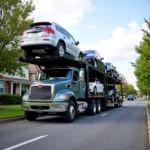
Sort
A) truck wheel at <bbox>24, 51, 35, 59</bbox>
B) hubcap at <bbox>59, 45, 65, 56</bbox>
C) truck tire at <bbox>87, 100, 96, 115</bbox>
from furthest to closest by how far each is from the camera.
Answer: truck tire at <bbox>87, 100, 96, 115</bbox> → truck wheel at <bbox>24, 51, 35, 59</bbox> → hubcap at <bbox>59, 45, 65, 56</bbox>

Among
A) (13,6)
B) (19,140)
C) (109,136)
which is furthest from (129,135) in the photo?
(13,6)

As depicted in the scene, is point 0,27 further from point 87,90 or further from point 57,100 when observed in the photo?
point 57,100

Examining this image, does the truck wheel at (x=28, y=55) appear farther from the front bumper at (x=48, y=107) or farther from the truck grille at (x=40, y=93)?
the front bumper at (x=48, y=107)

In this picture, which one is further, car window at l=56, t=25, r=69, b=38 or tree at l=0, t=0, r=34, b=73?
tree at l=0, t=0, r=34, b=73

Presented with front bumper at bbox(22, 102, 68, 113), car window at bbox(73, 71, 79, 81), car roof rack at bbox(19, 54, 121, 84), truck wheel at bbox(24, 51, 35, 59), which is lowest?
front bumper at bbox(22, 102, 68, 113)

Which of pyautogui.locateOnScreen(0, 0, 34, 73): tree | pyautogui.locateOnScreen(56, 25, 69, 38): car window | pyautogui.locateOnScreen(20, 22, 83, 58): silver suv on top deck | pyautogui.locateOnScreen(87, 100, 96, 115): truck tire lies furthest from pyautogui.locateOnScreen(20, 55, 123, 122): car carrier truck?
pyautogui.locateOnScreen(0, 0, 34, 73): tree

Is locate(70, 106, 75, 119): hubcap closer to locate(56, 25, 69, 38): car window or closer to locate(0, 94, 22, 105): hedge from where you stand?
locate(56, 25, 69, 38): car window

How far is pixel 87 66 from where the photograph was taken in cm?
1459

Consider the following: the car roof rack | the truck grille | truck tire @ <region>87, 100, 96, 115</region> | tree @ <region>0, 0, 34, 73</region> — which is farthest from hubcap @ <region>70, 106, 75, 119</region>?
tree @ <region>0, 0, 34, 73</region>

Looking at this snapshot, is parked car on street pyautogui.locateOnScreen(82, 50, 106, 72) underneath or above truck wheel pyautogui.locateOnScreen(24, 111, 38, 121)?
above

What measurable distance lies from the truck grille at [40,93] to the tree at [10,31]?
7170mm

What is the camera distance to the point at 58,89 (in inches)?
455

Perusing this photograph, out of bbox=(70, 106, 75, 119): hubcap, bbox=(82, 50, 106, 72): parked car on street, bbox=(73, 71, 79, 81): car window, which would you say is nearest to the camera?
bbox=(70, 106, 75, 119): hubcap

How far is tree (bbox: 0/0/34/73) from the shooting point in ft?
59.8
